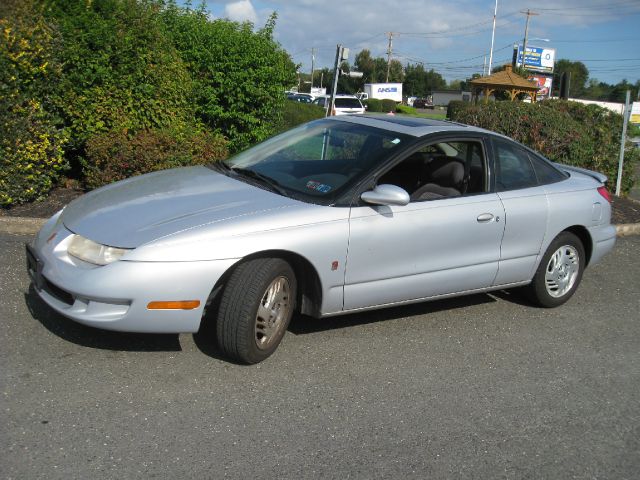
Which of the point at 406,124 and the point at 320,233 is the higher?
the point at 406,124

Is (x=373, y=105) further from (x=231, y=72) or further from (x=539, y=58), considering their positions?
(x=231, y=72)

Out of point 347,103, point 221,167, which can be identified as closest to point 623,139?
point 221,167

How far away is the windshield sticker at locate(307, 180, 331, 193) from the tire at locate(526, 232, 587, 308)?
7.01ft

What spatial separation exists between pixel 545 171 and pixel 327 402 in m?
3.03

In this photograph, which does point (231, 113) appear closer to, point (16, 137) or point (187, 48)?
point (187, 48)

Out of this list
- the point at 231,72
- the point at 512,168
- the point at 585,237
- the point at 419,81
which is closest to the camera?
the point at 512,168

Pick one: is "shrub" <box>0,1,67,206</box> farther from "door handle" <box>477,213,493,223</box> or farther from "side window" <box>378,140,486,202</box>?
"door handle" <box>477,213,493,223</box>

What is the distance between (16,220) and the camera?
712 cm

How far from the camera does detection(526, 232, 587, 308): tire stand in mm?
5785

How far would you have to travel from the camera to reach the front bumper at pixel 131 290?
383 centimetres

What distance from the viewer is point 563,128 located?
1091 cm

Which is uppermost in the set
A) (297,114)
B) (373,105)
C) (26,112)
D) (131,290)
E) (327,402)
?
(373,105)

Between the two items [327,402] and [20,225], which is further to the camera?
[20,225]

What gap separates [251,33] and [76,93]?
337 cm
